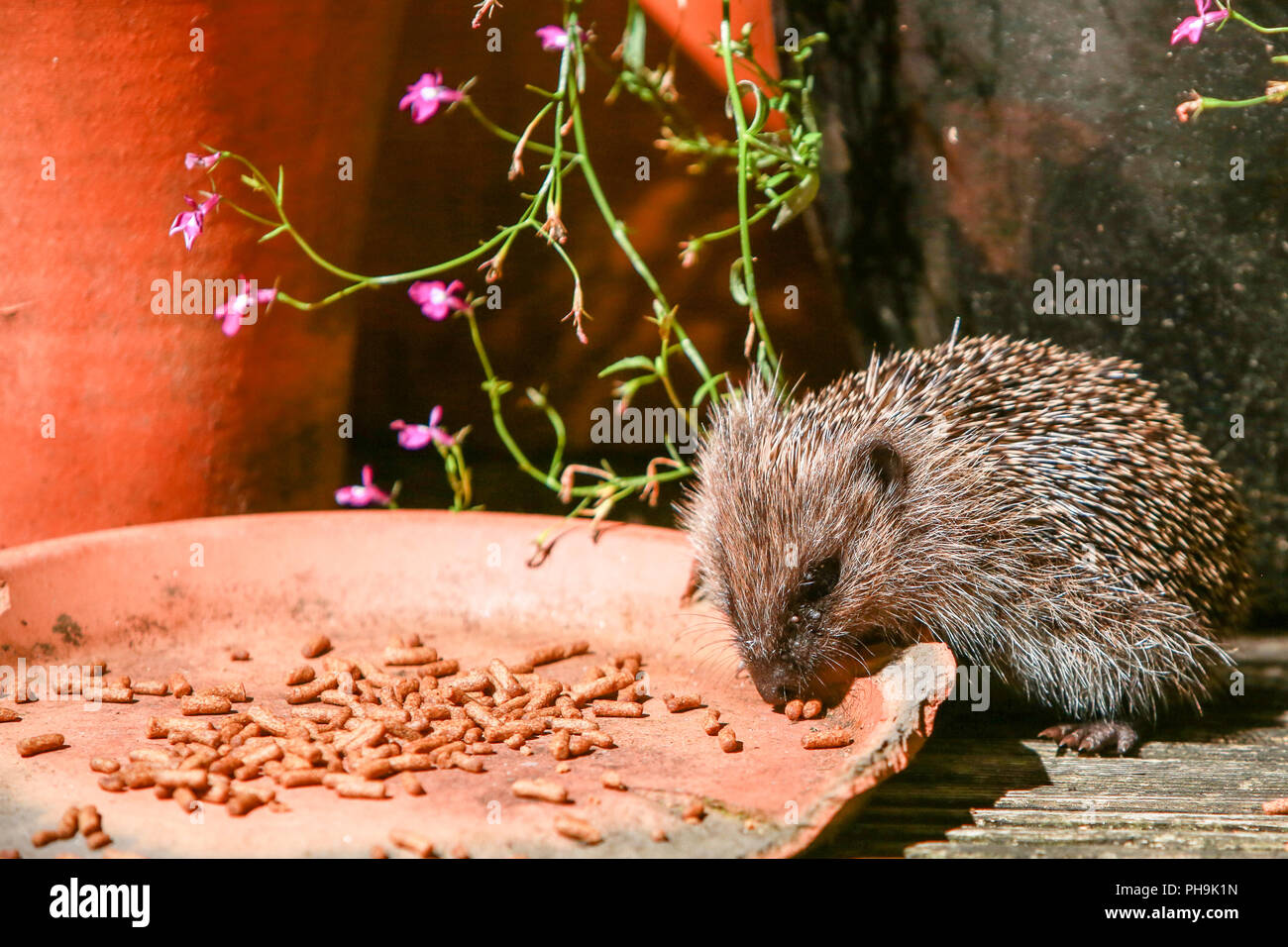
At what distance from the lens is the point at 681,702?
246 centimetres

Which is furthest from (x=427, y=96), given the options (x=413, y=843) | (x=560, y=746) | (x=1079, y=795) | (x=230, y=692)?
(x=1079, y=795)

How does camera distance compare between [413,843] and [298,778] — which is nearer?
[413,843]

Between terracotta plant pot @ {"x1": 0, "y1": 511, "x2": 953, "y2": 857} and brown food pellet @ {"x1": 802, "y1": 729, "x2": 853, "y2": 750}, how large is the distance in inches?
0.7

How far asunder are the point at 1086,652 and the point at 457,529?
5.14ft

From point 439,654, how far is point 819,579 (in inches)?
36.4

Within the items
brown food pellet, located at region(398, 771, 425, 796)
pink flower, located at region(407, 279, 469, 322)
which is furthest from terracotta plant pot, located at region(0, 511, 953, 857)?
pink flower, located at region(407, 279, 469, 322)

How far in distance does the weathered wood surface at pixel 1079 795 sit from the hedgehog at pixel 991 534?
116 millimetres

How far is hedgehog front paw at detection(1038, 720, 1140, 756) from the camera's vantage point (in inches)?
105

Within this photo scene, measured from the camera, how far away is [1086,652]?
2.73 meters

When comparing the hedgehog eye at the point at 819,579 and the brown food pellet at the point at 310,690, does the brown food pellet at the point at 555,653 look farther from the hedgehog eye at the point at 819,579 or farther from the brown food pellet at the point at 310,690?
the hedgehog eye at the point at 819,579

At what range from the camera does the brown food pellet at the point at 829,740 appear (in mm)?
2193

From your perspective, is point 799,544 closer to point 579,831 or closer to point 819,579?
point 819,579
